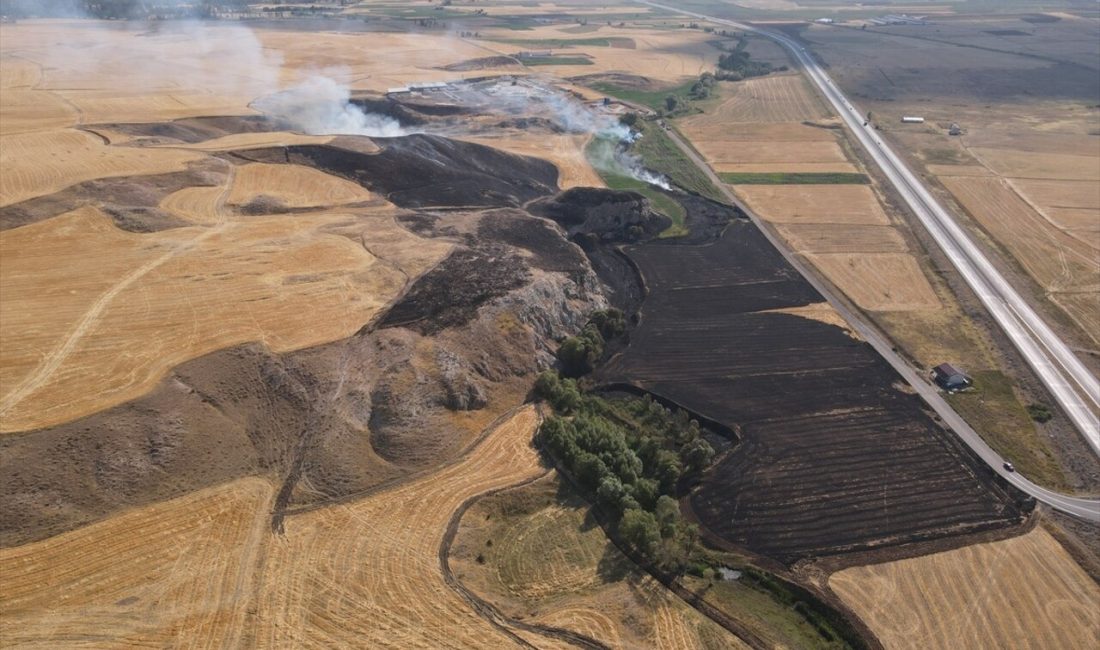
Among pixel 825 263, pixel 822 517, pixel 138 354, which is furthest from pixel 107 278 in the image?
pixel 825 263

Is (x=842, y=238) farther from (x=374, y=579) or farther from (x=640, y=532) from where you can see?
(x=374, y=579)

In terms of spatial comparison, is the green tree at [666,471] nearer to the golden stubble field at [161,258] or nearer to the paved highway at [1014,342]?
the paved highway at [1014,342]

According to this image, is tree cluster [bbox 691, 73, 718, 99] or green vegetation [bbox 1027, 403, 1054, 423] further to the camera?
tree cluster [bbox 691, 73, 718, 99]

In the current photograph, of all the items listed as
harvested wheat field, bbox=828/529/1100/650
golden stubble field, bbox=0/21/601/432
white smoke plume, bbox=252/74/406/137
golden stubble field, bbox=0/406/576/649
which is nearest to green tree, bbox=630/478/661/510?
harvested wheat field, bbox=828/529/1100/650

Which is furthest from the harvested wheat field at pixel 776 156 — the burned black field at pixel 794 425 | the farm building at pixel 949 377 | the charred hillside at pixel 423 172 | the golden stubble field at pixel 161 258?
the farm building at pixel 949 377

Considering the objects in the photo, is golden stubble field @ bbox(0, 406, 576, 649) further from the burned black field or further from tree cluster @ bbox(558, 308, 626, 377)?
tree cluster @ bbox(558, 308, 626, 377)
